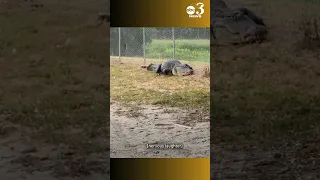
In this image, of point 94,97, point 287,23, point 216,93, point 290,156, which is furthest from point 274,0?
point 94,97

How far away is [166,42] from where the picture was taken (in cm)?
452

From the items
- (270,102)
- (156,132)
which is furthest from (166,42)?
(270,102)

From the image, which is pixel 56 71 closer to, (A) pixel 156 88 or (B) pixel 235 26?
(A) pixel 156 88

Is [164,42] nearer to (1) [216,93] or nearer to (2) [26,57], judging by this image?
(1) [216,93]

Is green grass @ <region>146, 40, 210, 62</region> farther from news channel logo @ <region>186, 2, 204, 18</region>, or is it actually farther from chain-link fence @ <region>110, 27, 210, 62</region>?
news channel logo @ <region>186, 2, 204, 18</region>

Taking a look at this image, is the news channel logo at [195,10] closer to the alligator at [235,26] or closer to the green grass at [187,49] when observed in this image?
the green grass at [187,49]

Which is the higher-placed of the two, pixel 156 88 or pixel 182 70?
pixel 182 70

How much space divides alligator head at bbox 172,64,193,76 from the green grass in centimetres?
8

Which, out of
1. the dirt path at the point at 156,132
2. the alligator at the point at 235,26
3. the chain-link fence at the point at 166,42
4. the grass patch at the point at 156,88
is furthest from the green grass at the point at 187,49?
the alligator at the point at 235,26

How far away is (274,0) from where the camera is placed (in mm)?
6000

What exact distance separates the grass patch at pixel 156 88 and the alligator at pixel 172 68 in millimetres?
47

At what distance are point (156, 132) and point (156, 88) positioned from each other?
447 millimetres

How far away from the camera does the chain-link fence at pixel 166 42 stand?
14.5 ft

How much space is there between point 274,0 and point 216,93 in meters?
1.50
